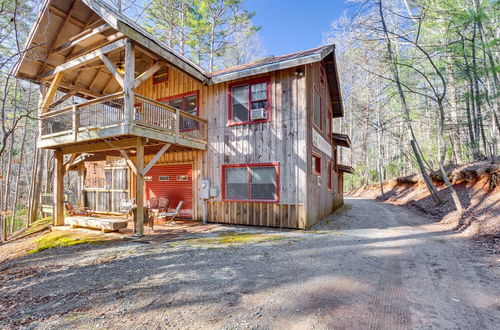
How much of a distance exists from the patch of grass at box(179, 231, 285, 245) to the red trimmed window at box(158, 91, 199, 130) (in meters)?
4.78

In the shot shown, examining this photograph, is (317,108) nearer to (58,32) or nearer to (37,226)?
(58,32)

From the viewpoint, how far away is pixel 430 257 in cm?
498

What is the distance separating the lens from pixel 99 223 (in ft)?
24.1

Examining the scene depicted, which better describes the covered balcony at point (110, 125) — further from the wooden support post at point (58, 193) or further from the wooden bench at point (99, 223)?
the wooden bench at point (99, 223)

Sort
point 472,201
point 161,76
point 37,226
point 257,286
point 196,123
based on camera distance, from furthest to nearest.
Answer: point 161,76, point 37,226, point 196,123, point 472,201, point 257,286

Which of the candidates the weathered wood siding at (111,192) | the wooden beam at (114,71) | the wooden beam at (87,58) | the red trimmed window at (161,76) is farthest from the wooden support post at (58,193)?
the red trimmed window at (161,76)

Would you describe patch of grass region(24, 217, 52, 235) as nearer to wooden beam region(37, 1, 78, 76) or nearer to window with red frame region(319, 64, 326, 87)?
wooden beam region(37, 1, 78, 76)

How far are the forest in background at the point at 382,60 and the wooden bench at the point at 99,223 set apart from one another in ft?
10.7

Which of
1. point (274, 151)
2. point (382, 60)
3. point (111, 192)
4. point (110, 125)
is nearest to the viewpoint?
point (110, 125)

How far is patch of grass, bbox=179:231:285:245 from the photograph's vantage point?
625 cm

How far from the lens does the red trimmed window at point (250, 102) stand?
848cm

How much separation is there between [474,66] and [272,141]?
10.3 m

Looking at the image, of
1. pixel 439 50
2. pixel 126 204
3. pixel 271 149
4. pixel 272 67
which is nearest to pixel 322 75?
pixel 272 67

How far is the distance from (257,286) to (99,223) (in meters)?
6.04
